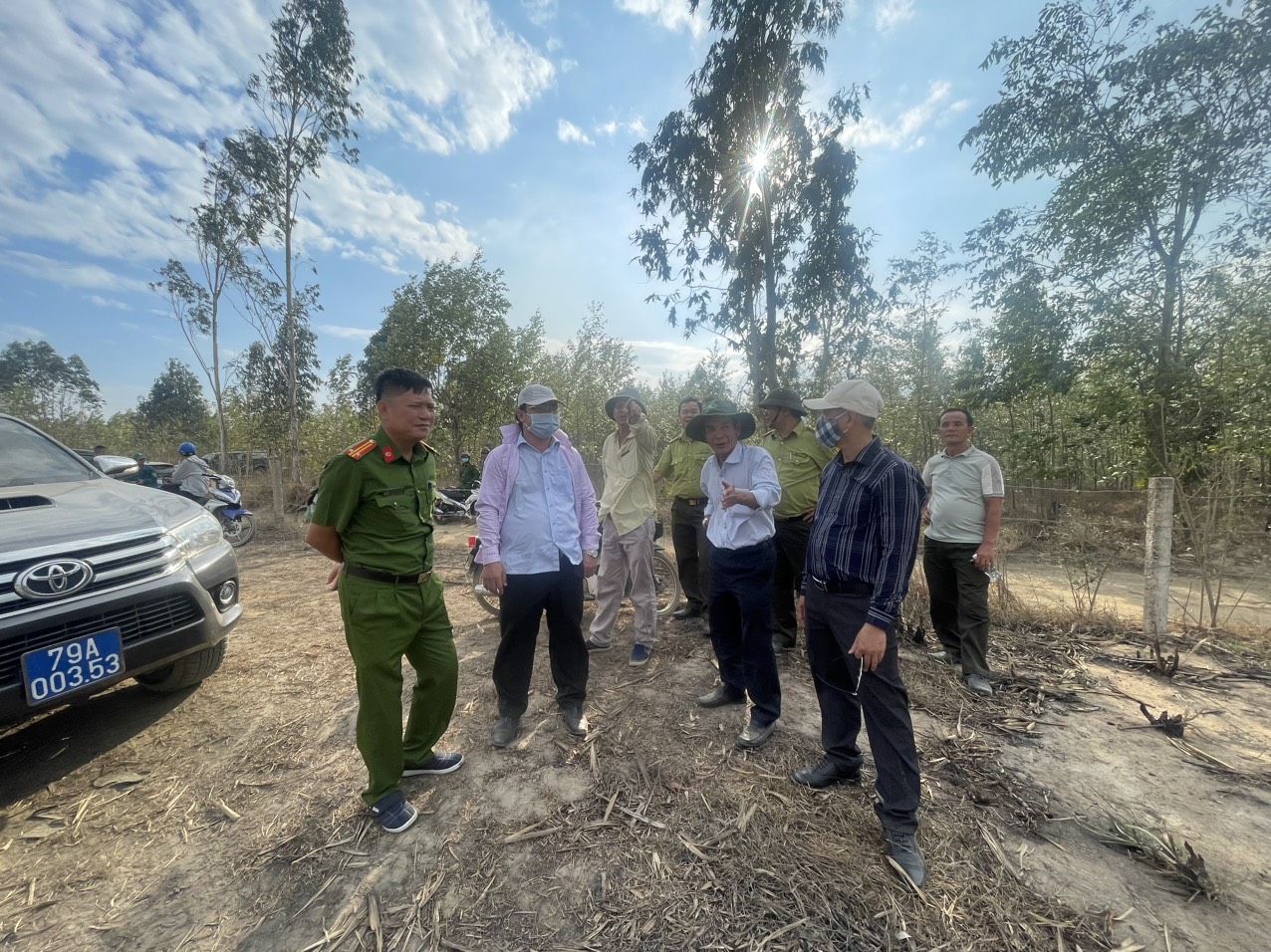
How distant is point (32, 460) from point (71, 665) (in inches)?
76.6

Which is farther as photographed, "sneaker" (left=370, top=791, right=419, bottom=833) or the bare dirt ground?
"sneaker" (left=370, top=791, right=419, bottom=833)

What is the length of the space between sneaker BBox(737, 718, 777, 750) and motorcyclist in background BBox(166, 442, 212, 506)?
9.60 meters

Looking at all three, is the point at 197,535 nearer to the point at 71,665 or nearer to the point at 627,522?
the point at 71,665

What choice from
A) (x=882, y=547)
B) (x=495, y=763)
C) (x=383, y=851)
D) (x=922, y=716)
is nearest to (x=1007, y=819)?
(x=922, y=716)

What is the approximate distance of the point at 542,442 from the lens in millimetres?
2818

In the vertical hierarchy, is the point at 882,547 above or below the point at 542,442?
below

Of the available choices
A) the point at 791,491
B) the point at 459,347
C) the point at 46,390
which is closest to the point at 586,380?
the point at 459,347

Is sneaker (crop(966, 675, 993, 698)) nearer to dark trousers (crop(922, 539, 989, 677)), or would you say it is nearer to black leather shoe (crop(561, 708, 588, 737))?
dark trousers (crop(922, 539, 989, 677))

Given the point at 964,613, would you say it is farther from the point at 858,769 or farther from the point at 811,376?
the point at 811,376

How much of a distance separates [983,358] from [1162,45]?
5530 mm

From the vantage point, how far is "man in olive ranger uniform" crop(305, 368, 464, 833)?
2.06m

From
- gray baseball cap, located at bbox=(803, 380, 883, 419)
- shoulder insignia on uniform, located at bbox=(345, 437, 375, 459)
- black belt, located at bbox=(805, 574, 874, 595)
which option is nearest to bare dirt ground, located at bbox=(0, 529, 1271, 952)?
black belt, located at bbox=(805, 574, 874, 595)

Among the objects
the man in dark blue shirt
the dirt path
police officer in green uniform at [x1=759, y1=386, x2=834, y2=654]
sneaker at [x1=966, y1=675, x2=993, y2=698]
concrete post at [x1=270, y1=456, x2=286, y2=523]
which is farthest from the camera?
concrete post at [x1=270, y1=456, x2=286, y2=523]

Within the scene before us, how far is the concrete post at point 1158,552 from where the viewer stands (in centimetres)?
392
